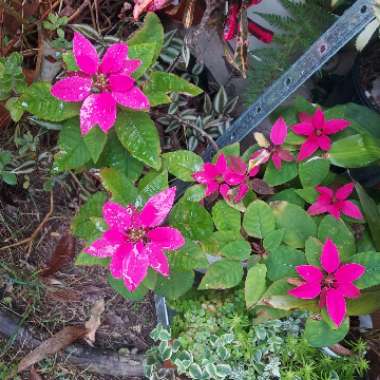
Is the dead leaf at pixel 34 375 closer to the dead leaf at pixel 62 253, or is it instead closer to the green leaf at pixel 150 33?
the dead leaf at pixel 62 253

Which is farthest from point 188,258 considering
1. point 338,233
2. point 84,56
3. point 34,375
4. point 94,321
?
point 34,375

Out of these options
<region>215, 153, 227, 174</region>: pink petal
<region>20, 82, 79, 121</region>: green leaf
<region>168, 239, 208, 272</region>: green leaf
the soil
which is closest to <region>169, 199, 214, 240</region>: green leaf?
Answer: <region>168, 239, 208, 272</region>: green leaf

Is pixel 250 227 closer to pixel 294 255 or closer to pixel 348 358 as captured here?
pixel 294 255

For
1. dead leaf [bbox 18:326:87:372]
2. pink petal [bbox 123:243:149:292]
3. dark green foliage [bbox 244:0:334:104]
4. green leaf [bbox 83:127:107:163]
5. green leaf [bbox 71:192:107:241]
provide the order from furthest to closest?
dead leaf [bbox 18:326:87:372], dark green foliage [bbox 244:0:334:104], green leaf [bbox 71:192:107:241], green leaf [bbox 83:127:107:163], pink petal [bbox 123:243:149:292]

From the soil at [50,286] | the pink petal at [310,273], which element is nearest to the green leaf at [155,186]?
the pink petal at [310,273]

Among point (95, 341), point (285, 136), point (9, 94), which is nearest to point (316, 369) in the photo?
point (285, 136)

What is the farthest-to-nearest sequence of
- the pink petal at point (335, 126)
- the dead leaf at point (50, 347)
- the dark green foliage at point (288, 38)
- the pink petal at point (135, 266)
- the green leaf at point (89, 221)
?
the dead leaf at point (50, 347)
the dark green foliage at point (288, 38)
the pink petal at point (335, 126)
the green leaf at point (89, 221)
the pink petal at point (135, 266)

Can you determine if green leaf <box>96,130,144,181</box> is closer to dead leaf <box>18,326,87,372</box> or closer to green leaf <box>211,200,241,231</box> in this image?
green leaf <box>211,200,241,231</box>
